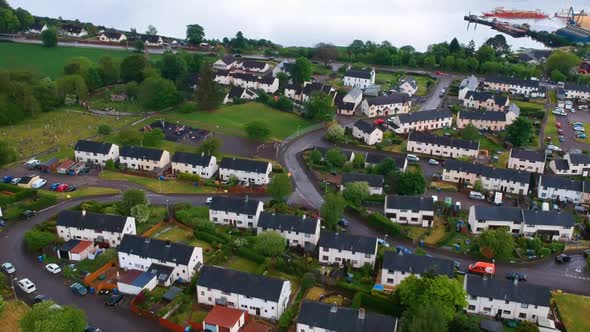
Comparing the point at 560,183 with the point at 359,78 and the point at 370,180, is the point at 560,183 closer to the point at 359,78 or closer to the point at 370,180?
the point at 370,180

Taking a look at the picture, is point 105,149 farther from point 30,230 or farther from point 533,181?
point 533,181

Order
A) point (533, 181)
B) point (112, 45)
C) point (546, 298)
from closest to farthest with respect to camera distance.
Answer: point (546, 298) < point (533, 181) < point (112, 45)

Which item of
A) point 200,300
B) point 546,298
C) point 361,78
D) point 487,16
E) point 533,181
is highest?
point 487,16

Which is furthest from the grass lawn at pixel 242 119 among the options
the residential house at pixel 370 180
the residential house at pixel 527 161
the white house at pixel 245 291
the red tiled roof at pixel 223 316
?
the red tiled roof at pixel 223 316

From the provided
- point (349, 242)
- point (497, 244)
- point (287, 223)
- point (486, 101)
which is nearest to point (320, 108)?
point (486, 101)

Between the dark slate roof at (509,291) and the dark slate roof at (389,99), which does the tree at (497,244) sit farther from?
the dark slate roof at (389,99)

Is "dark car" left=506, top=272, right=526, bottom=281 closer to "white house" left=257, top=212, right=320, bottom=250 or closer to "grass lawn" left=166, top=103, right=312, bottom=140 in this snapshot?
"white house" left=257, top=212, right=320, bottom=250

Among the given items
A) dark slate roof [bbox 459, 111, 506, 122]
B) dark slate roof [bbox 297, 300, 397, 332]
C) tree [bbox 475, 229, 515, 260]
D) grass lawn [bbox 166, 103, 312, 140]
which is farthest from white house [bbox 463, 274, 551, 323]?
dark slate roof [bbox 459, 111, 506, 122]

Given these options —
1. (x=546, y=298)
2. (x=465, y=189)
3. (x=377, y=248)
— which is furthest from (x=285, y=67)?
(x=546, y=298)
